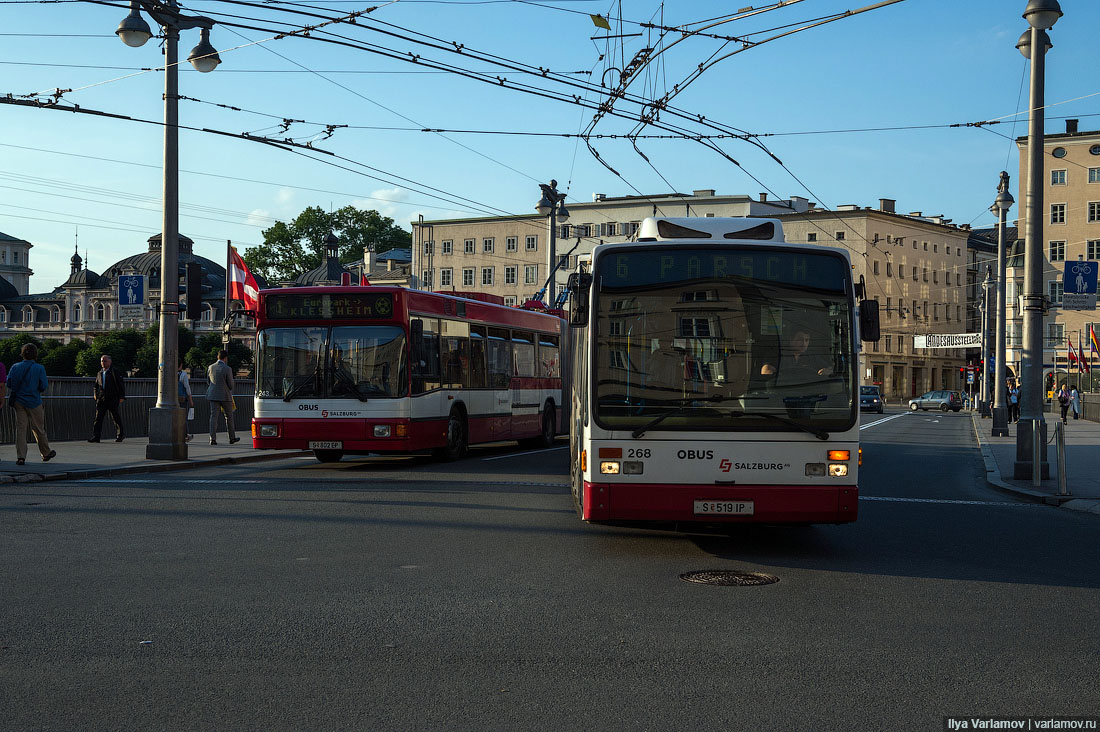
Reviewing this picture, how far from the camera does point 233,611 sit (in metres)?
7.02

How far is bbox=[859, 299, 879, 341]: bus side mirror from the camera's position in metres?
9.57

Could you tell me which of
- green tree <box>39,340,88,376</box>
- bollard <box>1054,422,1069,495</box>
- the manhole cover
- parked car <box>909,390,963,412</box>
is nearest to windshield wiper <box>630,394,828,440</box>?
the manhole cover

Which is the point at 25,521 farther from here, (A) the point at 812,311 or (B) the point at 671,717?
(B) the point at 671,717

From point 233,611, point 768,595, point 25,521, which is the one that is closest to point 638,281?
point 768,595

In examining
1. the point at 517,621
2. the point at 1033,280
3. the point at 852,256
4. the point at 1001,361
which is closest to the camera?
the point at 517,621

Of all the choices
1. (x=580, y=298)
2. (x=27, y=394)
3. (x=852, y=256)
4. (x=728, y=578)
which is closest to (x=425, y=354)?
(x=27, y=394)

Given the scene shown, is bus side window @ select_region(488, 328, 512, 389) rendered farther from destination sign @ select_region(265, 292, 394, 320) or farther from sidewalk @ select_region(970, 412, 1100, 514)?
sidewalk @ select_region(970, 412, 1100, 514)

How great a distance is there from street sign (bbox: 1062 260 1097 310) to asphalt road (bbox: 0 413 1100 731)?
827cm

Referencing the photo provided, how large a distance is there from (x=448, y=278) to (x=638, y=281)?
10600 cm

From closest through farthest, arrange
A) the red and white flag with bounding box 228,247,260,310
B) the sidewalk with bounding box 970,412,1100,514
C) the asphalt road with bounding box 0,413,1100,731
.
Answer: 1. the asphalt road with bounding box 0,413,1100,731
2. the sidewalk with bounding box 970,412,1100,514
3. the red and white flag with bounding box 228,247,260,310

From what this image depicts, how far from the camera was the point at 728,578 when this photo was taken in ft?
27.8

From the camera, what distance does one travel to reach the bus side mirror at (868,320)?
9570 mm

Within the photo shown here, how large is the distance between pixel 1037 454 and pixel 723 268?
9283 mm

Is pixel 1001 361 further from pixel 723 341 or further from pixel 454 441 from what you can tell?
pixel 723 341
